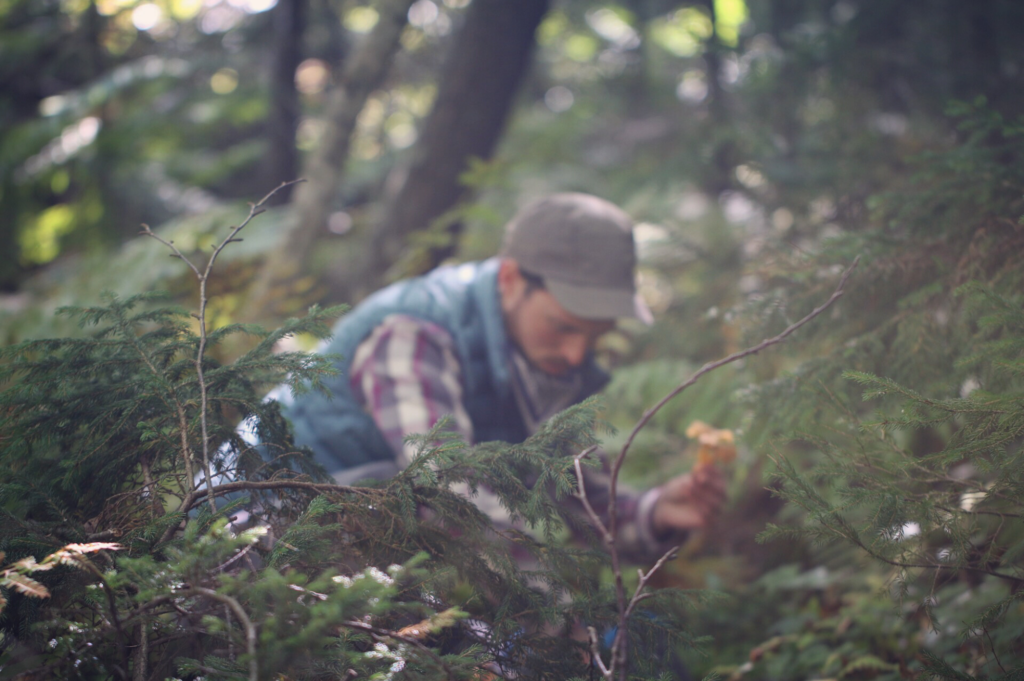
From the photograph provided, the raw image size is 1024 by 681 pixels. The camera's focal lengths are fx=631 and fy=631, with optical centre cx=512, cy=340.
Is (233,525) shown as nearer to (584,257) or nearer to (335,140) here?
(584,257)

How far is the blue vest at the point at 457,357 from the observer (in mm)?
2035

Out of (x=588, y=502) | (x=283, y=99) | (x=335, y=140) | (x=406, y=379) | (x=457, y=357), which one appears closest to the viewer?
(x=588, y=502)

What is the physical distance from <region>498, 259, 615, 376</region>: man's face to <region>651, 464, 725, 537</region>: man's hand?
0.58 metres

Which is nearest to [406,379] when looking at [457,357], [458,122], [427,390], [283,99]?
[427,390]

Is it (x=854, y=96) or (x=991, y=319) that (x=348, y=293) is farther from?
(x=991, y=319)

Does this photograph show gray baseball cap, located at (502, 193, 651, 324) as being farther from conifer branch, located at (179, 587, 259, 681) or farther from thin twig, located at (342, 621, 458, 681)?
conifer branch, located at (179, 587, 259, 681)

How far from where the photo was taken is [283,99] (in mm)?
6477

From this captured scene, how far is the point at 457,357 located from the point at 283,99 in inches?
214

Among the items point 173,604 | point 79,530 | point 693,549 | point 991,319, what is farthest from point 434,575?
point 693,549

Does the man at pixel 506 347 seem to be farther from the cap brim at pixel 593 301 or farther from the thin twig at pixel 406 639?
the thin twig at pixel 406 639

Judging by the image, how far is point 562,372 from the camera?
241 cm

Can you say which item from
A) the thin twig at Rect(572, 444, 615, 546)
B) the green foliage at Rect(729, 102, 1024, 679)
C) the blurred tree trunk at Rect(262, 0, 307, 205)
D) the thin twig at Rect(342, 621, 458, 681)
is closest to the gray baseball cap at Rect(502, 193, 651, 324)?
the green foliage at Rect(729, 102, 1024, 679)

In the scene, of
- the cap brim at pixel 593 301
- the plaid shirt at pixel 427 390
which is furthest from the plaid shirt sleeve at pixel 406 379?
the cap brim at pixel 593 301

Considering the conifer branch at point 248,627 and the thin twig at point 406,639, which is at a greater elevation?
the conifer branch at point 248,627
